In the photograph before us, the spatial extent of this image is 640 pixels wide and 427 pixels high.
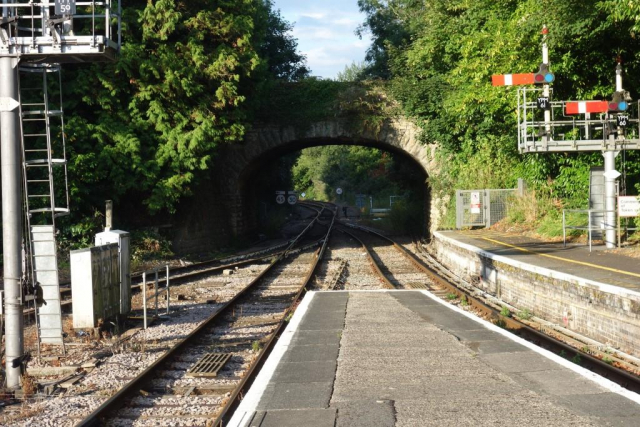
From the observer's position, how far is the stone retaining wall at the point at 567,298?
1003cm

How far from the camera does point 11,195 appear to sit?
8852mm

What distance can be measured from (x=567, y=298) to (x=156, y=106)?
16281 millimetres

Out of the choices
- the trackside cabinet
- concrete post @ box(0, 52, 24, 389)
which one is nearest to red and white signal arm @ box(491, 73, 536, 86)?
the trackside cabinet

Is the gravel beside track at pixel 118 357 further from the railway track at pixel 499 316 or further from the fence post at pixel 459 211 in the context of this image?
the fence post at pixel 459 211

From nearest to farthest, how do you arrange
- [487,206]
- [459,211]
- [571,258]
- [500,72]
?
[571,258]
[500,72]
[487,206]
[459,211]

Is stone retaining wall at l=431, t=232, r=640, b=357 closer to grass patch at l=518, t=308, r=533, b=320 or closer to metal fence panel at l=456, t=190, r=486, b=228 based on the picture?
grass patch at l=518, t=308, r=533, b=320

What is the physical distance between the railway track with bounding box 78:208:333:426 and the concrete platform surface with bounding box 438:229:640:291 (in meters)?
4.93

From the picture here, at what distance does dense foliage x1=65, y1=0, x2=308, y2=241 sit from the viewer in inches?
945

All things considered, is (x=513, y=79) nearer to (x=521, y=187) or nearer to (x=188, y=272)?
(x=521, y=187)

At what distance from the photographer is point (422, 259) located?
2488 cm

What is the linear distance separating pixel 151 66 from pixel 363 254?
9544mm

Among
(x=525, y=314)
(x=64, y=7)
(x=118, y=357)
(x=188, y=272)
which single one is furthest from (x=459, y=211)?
(x=64, y=7)

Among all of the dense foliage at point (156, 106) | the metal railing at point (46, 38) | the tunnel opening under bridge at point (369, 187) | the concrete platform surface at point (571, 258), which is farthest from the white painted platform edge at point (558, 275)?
the tunnel opening under bridge at point (369, 187)

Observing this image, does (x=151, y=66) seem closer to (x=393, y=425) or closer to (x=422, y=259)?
(x=422, y=259)
